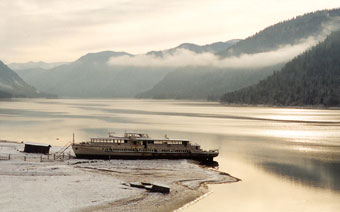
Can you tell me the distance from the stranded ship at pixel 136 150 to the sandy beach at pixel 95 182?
8.77ft

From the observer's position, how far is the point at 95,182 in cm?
5184

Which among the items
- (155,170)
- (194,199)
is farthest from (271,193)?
(155,170)

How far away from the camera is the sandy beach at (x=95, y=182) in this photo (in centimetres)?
4206

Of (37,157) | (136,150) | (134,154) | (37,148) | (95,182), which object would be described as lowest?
(95,182)

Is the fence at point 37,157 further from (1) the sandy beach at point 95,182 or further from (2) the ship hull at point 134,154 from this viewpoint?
(2) the ship hull at point 134,154

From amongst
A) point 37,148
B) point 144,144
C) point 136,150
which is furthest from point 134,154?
point 37,148

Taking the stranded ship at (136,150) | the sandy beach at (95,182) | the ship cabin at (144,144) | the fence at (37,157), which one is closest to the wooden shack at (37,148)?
the fence at (37,157)

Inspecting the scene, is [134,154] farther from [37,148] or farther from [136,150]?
[37,148]

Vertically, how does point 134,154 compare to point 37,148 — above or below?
below

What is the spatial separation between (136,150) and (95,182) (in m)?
24.3

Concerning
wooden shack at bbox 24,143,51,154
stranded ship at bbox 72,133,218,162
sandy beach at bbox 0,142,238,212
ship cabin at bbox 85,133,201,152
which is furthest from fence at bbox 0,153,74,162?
ship cabin at bbox 85,133,201,152

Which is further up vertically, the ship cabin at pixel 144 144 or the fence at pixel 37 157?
the ship cabin at pixel 144 144

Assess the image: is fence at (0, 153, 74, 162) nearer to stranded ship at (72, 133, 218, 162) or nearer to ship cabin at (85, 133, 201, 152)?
stranded ship at (72, 133, 218, 162)

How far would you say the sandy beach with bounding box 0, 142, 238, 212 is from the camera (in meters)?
42.1
